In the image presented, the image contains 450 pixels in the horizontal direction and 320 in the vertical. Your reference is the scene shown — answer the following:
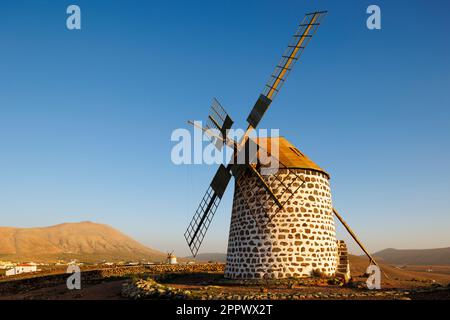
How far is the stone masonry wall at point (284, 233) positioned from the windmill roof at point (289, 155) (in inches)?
14.5

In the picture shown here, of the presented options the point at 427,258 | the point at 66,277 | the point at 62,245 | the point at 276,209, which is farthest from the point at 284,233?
the point at 62,245

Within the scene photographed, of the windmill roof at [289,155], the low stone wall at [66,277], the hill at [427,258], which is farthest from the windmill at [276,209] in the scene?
the hill at [427,258]

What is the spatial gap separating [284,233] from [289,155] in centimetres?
440

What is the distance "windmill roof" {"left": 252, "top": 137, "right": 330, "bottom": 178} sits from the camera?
20.2m

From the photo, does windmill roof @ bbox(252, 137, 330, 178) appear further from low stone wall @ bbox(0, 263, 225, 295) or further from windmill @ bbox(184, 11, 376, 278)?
low stone wall @ bbox(0, 263, 225, 295)

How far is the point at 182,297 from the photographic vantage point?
14.4 m

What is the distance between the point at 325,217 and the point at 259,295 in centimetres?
816

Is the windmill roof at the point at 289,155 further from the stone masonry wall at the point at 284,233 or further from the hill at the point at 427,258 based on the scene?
the hill at the point at 427,258

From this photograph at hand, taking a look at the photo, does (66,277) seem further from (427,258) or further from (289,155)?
(427,258)

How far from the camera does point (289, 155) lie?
69.8 ft

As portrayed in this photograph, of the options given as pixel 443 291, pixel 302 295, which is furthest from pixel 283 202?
pixel 443 291

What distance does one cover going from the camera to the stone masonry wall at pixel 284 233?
755 inches

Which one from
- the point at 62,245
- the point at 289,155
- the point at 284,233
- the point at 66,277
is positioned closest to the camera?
the point at 284,233
